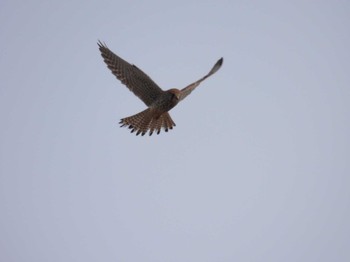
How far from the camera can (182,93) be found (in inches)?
488

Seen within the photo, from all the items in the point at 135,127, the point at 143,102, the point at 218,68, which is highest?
the point at 218,68

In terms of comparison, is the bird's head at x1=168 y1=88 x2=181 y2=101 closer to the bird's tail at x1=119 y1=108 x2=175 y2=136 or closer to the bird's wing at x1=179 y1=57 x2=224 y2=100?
the bird's wing at x1=179 y1=57 x2=224 y2=100

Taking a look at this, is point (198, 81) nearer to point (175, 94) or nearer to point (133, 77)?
point (175, 94)

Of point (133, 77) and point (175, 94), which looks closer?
point (175, 94)

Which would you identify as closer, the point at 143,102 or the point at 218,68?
the point at 218,68

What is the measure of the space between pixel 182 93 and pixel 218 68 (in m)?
1.14

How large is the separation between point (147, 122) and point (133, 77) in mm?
1351

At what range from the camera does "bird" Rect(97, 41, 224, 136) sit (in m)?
12.4

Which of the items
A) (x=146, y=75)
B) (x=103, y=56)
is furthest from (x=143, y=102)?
(x=103, y=56)

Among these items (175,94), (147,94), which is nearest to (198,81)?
(175,94)

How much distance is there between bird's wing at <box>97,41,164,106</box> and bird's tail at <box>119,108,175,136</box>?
1.82 ft

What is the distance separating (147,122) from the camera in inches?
498

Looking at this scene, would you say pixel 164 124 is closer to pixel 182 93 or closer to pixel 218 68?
pixel 182 93

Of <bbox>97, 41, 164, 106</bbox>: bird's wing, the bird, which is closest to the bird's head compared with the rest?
the bird
